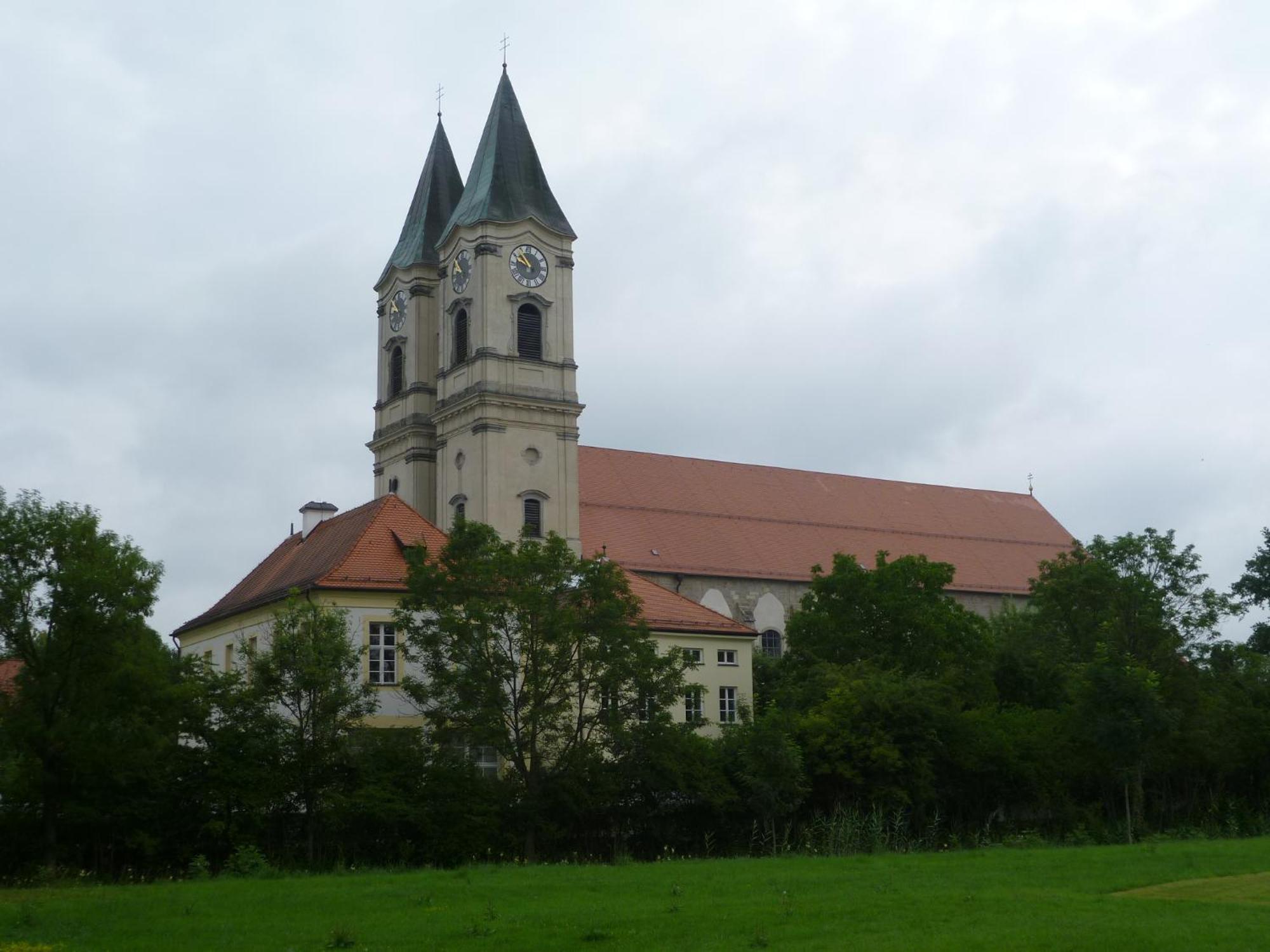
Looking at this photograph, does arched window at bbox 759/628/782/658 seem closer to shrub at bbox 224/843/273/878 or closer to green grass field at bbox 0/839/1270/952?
shrub at bbox 224/843/273/878

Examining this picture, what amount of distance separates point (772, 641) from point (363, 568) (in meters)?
28.3

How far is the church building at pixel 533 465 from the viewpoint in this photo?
53.0m

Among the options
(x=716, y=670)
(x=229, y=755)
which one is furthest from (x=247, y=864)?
(x=716, y=670)

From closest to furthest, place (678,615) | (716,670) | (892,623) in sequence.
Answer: (716,670) < (678,615) < (892,623)

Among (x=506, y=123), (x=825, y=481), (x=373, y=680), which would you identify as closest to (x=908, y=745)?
(x=373, y=680)

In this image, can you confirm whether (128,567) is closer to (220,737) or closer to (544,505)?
(220,737)

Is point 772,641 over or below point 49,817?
over

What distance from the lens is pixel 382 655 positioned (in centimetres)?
3894

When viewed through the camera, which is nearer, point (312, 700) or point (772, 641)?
point (312, 700)

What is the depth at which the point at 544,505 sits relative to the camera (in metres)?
57.8

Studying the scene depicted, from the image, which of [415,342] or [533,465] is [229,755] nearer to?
[533,465]

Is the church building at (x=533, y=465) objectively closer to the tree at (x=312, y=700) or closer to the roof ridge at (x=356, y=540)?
the roof ridge at (x=356, y=540)

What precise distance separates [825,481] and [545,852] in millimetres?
45460

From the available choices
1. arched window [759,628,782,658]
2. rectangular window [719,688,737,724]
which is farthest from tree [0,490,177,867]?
arched window [759,628,782,658]
